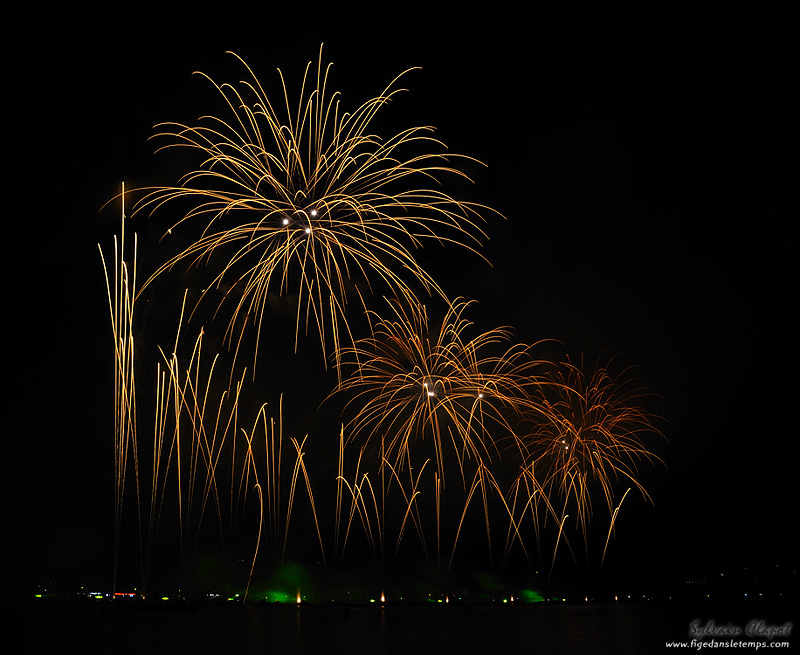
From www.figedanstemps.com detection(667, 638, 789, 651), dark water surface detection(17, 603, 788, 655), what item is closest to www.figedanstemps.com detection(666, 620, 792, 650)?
www.figedanstemps.com detection(667, 638, 789, 651)

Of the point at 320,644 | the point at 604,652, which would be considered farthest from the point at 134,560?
the point at 604,652

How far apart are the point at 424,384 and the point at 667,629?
27.5 metres

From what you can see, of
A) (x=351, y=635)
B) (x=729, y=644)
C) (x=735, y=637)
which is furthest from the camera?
(x=351, y=635)

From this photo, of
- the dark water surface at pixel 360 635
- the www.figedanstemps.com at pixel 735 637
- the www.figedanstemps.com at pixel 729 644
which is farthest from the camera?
the www.figedanstemps.com at pixel 735 637

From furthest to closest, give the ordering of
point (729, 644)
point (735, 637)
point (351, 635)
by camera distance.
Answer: point (351, 635), point (735, 637), point (729, 644)

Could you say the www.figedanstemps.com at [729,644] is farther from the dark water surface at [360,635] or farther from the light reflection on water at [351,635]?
the light reflection on water at [351,635]

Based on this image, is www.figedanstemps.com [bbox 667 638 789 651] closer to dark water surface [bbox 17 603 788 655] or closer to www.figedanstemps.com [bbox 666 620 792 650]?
www.figedanstemps.com [bbox 666 620 792 650]

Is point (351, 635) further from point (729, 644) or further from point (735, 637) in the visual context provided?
point (735, 637)

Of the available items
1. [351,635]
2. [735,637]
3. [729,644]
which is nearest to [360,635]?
[351,635]

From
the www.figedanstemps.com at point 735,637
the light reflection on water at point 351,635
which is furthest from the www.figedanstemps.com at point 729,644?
the light reflection on water at point 351,635

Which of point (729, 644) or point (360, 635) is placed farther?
point (360, 635)

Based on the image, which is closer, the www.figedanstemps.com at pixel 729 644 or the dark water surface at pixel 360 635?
the www.figedanstemps.com at pixel 729 644

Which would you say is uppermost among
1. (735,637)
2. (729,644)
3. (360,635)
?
(360,635)

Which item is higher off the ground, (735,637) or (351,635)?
(351,635)
